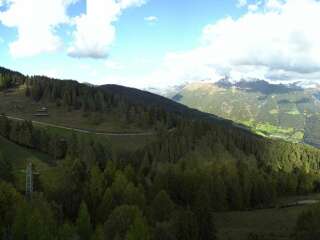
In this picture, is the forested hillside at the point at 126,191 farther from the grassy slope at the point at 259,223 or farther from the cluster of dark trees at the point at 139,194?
the grassy slope at the point at 259,223

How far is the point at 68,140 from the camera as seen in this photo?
174500 mm

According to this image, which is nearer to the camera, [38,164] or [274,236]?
[274,236]

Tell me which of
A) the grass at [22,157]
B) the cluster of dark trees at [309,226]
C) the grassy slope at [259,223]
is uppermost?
the cluster of dark trees at [309,226]

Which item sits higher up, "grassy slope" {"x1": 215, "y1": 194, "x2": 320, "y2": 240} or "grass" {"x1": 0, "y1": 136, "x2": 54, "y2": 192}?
"grass" {"x1": 0, "y1": 136, "x2": 54, "y2": 192}

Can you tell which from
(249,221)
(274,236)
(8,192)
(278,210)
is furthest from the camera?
(278,210)

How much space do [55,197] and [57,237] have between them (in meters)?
36.2

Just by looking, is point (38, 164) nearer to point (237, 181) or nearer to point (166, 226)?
point (237, 181)

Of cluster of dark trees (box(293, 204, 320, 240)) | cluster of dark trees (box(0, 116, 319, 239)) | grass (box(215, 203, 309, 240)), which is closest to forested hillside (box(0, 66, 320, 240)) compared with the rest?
cluster of dark trees (box(0, 116, 319, 239))

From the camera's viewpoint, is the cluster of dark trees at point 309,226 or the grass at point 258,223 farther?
the grass at point 258,223

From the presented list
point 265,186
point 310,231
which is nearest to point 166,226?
point 310,231

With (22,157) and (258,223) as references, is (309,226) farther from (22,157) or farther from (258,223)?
(22,157)

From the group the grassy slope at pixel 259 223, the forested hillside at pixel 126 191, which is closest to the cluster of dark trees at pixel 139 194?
the forested hillside at pixel 126 191

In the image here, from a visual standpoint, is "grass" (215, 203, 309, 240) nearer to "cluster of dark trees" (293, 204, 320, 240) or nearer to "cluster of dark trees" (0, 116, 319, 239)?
"cluster of dark trees" (0, 116, 319, 239)

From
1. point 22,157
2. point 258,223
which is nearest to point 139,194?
point 258,223
